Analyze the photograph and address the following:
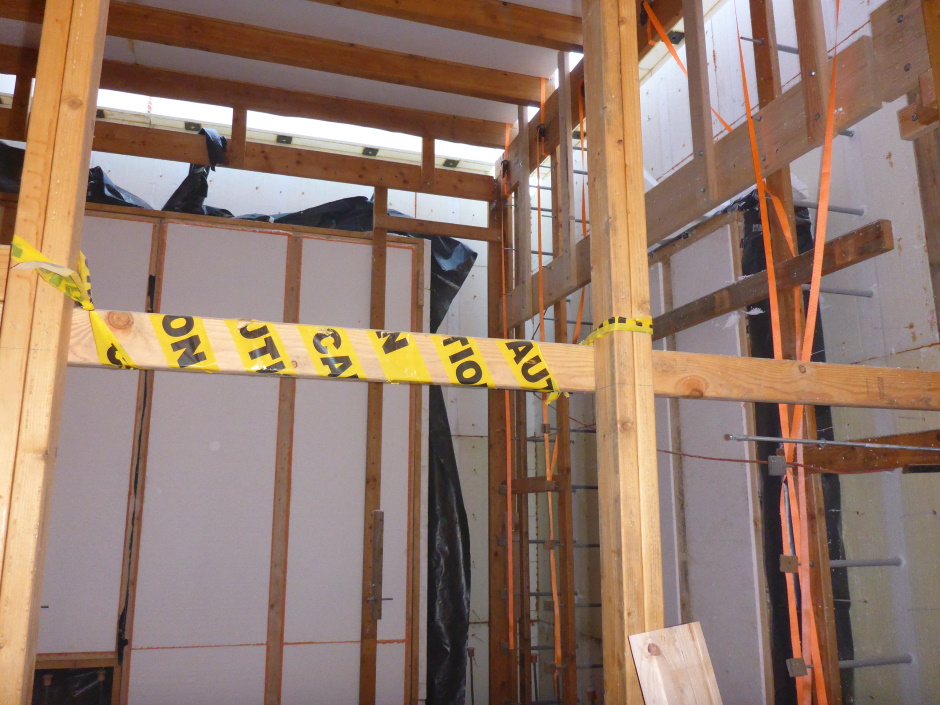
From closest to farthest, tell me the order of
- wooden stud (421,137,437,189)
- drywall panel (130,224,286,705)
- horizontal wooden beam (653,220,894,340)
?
1. horizontal wooden beam (653,220,894,340)
2. drywall panel (130,224,286,705)
3. wooden stud (421,137,437,189)

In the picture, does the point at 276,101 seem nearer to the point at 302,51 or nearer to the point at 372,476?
the point at 302,51

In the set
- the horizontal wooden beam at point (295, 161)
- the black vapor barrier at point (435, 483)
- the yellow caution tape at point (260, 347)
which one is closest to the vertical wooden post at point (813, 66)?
the yellow caution tape at point (260, 347)

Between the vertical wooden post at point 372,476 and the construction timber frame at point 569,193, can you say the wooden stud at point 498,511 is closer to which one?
the construction timber frame at point 569,193

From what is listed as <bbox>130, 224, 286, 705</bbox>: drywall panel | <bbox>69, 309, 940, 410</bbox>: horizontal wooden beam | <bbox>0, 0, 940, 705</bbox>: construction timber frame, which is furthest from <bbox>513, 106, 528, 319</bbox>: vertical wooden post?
<bbox>69, 309, 940, 410</bbox>: horizontal wooden beam

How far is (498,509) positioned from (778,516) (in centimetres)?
201

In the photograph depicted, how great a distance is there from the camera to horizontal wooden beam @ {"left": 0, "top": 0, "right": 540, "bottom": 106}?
168 inches

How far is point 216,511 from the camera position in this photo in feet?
15.9

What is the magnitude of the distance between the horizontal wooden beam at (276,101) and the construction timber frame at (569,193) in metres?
0.01

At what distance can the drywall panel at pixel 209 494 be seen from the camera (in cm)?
463

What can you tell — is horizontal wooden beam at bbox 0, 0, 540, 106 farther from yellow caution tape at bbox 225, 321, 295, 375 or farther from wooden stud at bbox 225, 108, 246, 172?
yellow caution tape at bbox 225, 321, 295, 375

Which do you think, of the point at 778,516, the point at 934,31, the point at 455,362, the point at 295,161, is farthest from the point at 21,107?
the point at 778,516

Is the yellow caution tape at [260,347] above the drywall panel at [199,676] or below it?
above

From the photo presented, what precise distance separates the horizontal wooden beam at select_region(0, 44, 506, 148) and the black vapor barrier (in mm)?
315

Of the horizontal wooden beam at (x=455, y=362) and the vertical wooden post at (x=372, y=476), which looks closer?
the horizontal wooden beam at (x=455, y=362)
